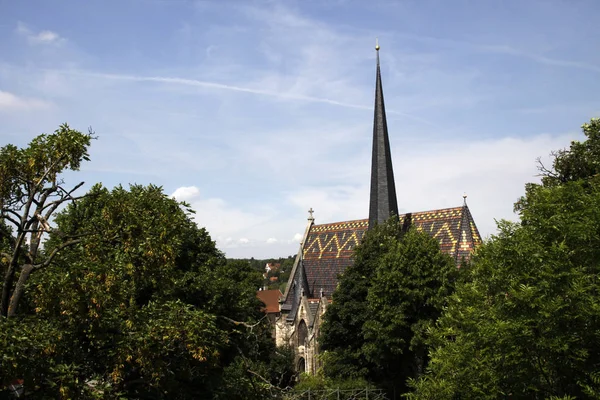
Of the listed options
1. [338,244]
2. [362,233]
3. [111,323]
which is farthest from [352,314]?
[111,323]

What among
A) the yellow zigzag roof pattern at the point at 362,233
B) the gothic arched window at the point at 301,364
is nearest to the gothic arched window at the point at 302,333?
the gothic arched window at the point at 301,364

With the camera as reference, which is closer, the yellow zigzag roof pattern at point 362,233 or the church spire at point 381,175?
the yellow zigzag roof pattern at point 362,233

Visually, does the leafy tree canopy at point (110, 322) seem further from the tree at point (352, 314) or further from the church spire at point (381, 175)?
the church spire at point (381, 175)

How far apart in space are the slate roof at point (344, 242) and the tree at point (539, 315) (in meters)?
17.8

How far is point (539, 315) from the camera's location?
13.5 metres

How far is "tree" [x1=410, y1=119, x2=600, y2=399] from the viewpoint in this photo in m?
13.2

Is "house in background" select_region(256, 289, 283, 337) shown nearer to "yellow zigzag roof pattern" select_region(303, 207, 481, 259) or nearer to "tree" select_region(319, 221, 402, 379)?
"yellow zigzag roof pattern" select_region(303, 207, 481, 259)

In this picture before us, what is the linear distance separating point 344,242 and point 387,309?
58.3ft

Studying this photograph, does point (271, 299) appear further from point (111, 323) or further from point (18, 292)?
point (18, 292)

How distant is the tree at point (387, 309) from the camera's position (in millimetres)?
26609

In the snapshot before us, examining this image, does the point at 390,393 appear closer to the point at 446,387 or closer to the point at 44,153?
the point at 446,387

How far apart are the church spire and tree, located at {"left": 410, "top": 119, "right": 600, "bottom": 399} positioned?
63.9 ft

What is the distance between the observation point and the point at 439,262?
1101 inches

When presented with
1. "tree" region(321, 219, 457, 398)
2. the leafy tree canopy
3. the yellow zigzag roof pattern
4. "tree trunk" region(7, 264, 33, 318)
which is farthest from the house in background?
"tree trunk" region(7, 264, 33, 318)
